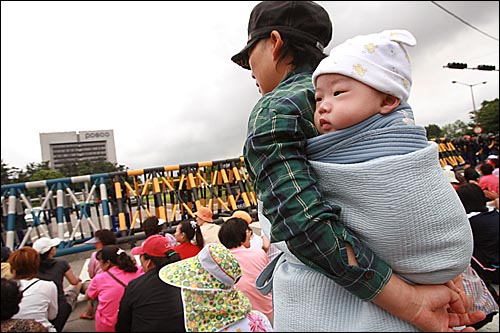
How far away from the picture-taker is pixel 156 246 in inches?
58.6

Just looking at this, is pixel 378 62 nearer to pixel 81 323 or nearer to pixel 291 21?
pixel 291 21

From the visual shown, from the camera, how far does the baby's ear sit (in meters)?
0.65

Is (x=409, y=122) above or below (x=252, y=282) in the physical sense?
above

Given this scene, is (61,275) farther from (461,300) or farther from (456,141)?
(456,141)

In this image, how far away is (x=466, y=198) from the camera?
126 inches

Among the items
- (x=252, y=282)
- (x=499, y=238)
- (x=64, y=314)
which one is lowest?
(x=64, y=314)

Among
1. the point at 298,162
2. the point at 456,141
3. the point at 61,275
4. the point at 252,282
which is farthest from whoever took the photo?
the point at 456,141

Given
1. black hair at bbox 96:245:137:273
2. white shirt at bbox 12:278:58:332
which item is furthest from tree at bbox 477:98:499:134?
white shirt at bbox 12:278:58:332

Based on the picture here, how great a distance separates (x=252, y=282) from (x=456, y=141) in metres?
11.9

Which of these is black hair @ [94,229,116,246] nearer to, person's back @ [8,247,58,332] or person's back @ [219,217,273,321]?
person's back @ [8,247,58,332]

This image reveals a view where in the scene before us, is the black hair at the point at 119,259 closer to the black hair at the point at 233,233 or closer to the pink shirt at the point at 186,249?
the black hair at the point at 233,233

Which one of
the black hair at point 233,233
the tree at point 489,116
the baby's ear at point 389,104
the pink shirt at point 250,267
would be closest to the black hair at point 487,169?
the pink shirt at point 250,267

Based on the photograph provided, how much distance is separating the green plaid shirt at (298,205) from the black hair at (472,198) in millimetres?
3075

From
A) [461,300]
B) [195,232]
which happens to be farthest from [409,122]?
[195,232]
